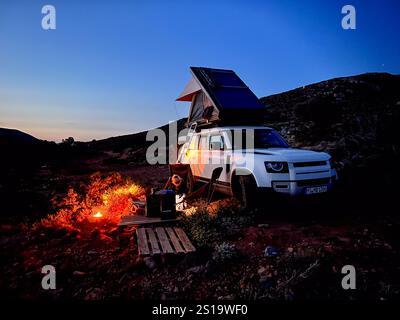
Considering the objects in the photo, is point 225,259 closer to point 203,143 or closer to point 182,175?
point 182,175

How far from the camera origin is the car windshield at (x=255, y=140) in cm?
702

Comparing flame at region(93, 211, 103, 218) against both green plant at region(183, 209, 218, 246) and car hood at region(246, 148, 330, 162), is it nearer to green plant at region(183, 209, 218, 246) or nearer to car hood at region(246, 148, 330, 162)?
green plant at region(183, 209, 218, 246)

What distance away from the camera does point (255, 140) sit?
7156 mm

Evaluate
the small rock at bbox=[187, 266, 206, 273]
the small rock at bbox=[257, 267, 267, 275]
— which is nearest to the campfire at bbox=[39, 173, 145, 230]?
the small rock at bbox=[187, 266, 206, 273]

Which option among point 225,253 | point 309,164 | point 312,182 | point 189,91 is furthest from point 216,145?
point 189,91

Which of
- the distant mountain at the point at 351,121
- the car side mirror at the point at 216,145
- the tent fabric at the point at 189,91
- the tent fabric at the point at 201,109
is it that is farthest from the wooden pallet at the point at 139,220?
the tent fabric at the point at 189,91

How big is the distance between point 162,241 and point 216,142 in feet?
11.6

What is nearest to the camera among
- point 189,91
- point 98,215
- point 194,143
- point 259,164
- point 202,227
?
point 202,227

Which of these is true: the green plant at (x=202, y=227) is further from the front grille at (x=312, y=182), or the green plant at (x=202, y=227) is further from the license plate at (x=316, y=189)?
the license plate at (x=316, y=189)

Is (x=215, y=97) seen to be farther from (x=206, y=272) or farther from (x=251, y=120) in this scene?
(x=206, y=272)

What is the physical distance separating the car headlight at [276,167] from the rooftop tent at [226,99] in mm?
4499

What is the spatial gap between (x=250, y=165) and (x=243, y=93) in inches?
221

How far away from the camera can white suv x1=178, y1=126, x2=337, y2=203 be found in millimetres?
5574
